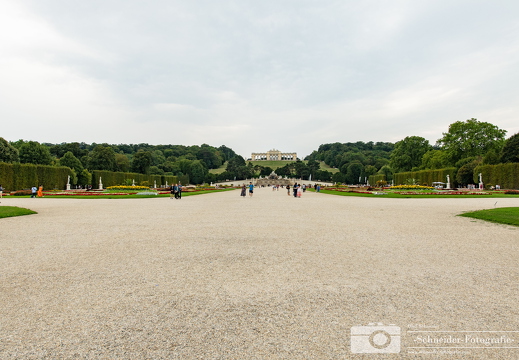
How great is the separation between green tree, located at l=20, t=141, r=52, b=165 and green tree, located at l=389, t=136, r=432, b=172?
228 feet

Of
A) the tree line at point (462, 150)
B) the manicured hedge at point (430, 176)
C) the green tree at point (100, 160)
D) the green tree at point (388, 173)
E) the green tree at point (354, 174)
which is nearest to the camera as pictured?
the tree line at point (462, 150)

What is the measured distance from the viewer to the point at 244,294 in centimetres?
423

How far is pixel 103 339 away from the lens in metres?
3.06

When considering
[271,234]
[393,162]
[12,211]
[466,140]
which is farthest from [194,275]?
[393,162]

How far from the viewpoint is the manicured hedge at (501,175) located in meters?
37.1

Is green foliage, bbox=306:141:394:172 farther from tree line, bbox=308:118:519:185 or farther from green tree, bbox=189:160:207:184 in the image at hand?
green tree, bbox=189:160:207:184

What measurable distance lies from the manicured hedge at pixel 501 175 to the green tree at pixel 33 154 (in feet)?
228

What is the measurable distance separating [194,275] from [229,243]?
260 cm

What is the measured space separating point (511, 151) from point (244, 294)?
5061 centimetres

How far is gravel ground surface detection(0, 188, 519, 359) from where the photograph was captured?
2.99 m

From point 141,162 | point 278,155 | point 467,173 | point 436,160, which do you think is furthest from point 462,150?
point 278,155

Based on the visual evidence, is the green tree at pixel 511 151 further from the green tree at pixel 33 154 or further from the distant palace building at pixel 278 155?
the distant palace building at pixel 278 155

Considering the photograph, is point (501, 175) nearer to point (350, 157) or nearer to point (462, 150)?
point (462, 150)

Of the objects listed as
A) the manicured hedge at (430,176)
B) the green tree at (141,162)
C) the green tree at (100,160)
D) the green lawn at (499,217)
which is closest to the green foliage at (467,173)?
the manicured hedge at (430,176)
